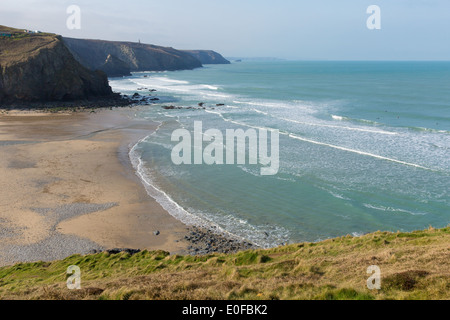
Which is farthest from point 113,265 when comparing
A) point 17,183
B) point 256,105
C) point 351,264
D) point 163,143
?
point 256,105

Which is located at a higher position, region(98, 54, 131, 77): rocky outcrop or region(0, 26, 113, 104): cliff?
region(98, 54, 131, 77): rocky outcrop

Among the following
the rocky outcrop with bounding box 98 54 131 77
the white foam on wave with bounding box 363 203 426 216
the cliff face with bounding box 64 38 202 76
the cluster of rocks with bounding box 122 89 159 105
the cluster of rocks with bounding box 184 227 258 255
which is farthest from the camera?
the cliff face with bounding box 64 38 202 76

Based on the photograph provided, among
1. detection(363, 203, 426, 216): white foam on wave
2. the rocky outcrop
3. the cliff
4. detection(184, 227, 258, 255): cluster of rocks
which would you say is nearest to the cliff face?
the rocky outcrop

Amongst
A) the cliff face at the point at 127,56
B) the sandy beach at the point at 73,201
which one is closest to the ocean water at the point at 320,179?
the sandy beach at the point at 73,201

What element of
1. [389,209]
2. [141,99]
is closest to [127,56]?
[141,99]

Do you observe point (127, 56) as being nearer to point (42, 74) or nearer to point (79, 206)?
point (42, 74)

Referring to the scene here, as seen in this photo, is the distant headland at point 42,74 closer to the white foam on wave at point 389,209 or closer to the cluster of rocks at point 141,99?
the cluster of rocks at point 141,99

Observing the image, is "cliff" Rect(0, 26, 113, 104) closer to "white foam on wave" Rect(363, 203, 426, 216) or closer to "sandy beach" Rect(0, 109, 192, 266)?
"sandy beach" Rect(0, 109, 192, 266)

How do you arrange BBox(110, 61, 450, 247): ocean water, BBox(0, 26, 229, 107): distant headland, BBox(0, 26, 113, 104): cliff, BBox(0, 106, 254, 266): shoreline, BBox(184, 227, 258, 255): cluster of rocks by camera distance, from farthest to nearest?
BBox(0, 26, 229, 107): distant headland
BBox(0, 26, 113, 104): cliff
BBox(110, 61, 450, 247): ocean water
BBox(0, 106, 254, 266): shoreline
BBox(184, 227, 258, 255): cluster of rocks
